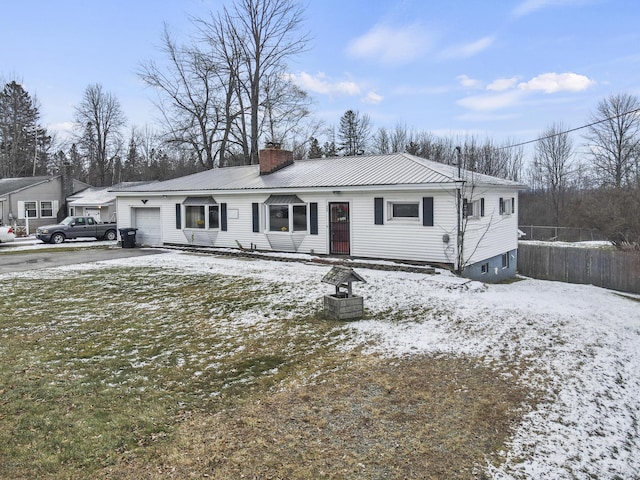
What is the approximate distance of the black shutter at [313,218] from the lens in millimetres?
15703

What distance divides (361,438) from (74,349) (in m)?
4.79

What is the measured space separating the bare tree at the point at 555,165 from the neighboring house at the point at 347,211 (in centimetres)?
2883

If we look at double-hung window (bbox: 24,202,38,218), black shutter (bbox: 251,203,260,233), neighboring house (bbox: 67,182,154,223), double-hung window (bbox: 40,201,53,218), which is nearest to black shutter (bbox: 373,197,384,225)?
black shutter (bbox: 251,203,260,233)

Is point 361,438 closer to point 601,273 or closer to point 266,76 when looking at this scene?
point 601,273

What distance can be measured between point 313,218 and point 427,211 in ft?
13.7

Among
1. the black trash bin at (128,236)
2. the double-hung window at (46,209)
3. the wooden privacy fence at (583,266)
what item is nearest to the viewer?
the wooden privacy fence at (583,266)

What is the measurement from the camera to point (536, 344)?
7.29 m

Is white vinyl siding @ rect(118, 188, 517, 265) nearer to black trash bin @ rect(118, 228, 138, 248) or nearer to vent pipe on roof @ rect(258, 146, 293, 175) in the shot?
black trash bin @ rect(118, 228, 138, 248)

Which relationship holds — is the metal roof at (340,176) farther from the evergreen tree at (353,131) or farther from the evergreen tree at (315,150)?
the evergreen tree at (315,150)

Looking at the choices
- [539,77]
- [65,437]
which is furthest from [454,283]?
[539,77]

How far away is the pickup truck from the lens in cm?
2356

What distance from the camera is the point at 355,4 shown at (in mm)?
16422

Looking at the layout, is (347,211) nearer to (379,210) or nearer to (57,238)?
(379,210)

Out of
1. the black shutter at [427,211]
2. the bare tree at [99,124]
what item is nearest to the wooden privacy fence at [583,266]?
the black shutter at [427,211]
